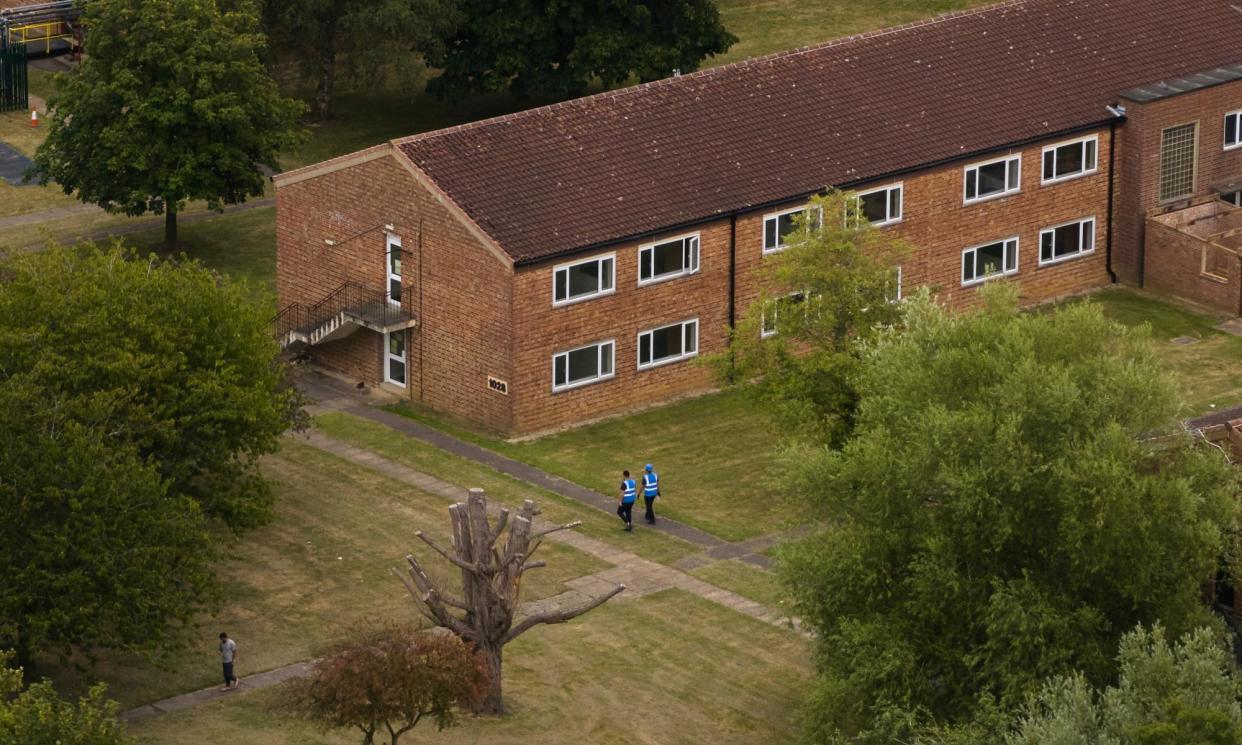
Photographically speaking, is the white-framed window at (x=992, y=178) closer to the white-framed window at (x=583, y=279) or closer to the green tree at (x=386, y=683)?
the white-framed window at (x=583, y=279)

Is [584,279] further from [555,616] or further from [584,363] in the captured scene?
[555,616]

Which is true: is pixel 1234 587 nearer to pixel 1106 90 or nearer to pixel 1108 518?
pixel 1108 518

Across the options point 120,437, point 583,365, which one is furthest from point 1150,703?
point 583,365

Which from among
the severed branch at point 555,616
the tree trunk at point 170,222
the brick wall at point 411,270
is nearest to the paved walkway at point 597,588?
the severed branch at point 555,616

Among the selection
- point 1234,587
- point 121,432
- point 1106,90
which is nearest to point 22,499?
point 121,432

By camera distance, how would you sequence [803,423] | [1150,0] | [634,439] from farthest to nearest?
1. [1150,0]
2. [634,439]
3. [803,423]

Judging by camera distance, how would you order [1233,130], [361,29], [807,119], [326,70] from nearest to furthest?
[807,119] < [1233,130] < [361,29] < [326,70]
